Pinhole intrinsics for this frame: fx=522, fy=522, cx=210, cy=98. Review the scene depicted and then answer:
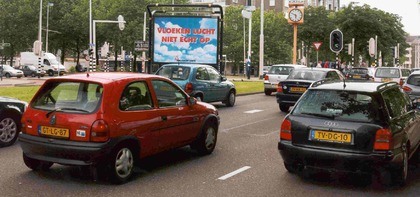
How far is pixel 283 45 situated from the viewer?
235 feet

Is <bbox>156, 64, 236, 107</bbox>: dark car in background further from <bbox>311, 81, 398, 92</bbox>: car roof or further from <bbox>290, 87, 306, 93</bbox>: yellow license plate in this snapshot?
<bbox>311, 81, 398, 92</bbox>: car roof

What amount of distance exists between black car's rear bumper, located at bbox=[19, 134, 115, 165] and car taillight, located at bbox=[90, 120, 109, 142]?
66 mm

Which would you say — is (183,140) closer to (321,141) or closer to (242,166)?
(242,166)

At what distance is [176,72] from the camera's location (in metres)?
16.6

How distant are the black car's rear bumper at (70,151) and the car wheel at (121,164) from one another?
6.9 inches

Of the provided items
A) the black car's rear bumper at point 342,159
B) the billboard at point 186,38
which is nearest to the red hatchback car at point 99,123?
the black car's rear bumper at point 342,159

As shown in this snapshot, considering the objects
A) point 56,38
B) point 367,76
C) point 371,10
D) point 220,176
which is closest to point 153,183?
point 220,176

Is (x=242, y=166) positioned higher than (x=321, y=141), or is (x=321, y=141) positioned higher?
(x=321, y=141)

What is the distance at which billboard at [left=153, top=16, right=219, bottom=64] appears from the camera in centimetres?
2370

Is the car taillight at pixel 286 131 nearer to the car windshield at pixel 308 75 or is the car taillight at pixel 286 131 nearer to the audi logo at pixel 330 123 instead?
the audi logo at pixel 330 123

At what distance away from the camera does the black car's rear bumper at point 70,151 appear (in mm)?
6629

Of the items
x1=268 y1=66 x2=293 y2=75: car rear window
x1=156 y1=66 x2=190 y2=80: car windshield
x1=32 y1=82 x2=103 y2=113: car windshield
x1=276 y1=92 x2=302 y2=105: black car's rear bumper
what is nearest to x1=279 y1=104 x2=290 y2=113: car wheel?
x1=276 y1=92 x2=302 y2=105: black car's rear bumper

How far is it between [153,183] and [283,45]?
66012mm

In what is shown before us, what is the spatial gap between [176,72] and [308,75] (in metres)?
4.56
